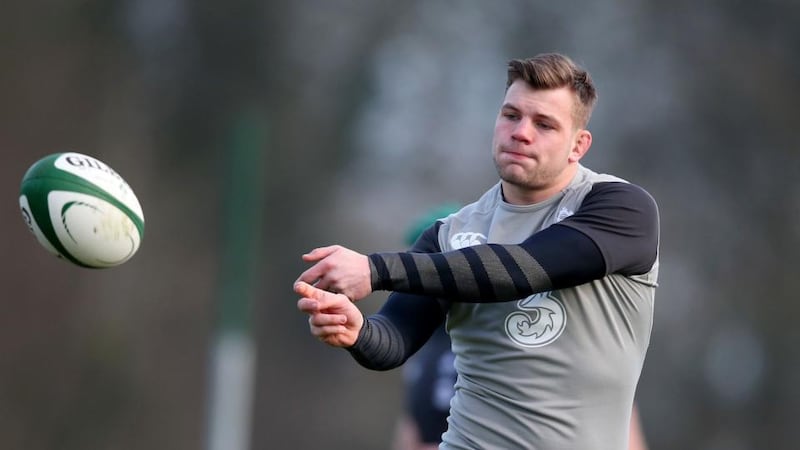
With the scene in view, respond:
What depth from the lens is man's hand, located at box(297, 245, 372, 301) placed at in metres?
4.10

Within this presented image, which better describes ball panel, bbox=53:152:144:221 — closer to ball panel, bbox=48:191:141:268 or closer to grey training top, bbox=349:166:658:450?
ball panel, bbox=48:191:141:268

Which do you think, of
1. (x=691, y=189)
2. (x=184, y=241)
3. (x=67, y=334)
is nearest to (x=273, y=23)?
(x=184, y=241)

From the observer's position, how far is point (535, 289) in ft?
13.8

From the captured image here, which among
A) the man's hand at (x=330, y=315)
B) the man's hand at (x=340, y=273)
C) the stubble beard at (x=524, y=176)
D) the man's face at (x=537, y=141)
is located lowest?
the man's hand at (x=330, y=315)

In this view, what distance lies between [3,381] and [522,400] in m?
16.2

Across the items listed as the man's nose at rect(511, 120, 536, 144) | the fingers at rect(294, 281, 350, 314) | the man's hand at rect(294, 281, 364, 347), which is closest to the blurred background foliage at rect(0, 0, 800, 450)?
the man's nose at rect(511, 120, 536, 144)

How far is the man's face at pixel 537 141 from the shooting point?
447 centimetres

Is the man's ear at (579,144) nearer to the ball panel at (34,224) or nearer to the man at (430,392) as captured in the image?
the man at (430,392)

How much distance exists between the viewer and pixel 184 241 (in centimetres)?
2152

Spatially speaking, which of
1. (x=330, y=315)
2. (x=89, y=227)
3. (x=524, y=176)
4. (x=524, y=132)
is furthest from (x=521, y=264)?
(x=89, y=227)

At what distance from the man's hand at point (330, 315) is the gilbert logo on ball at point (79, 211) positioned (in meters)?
1.19

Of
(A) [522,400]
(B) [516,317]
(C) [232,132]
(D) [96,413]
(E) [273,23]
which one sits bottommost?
(A) [522,400]

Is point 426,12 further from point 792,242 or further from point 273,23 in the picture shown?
point 792,242

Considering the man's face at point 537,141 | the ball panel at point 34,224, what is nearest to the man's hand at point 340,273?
the man's face at point 537,141
